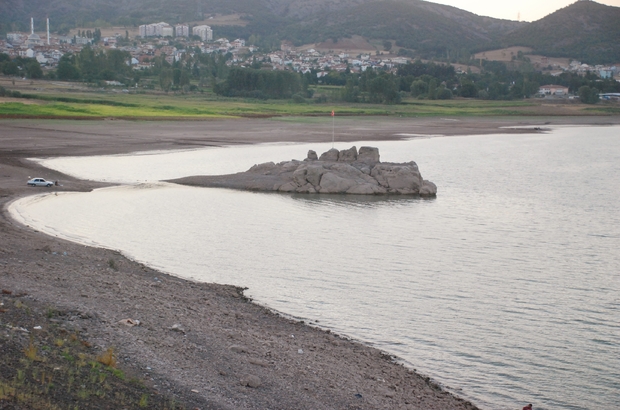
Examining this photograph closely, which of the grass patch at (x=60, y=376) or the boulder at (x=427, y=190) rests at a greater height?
the grass patch at (x=60, y=376)

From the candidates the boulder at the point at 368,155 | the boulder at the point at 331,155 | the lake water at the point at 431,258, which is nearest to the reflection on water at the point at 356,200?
the lake water at the point at 431,258

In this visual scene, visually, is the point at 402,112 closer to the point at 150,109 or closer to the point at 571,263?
the point at 150,109

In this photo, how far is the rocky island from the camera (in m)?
39.5

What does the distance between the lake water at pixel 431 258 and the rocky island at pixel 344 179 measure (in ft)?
4.01

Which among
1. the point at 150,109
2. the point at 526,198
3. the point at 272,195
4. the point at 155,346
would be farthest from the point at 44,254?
the point at 150,109

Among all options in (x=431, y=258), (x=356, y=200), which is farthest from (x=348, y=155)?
(x=431, y=258)

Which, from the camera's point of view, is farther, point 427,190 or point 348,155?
point 348,155

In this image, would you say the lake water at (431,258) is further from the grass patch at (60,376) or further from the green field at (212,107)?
the green field at (212,107)

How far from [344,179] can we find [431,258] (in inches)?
620

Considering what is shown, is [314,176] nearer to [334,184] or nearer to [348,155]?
[334,184]

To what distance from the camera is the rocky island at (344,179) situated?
39.5 m

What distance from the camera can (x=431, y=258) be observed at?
24453mm

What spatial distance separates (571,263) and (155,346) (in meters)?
15.4

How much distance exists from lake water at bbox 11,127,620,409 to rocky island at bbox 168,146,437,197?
48.1 inches
